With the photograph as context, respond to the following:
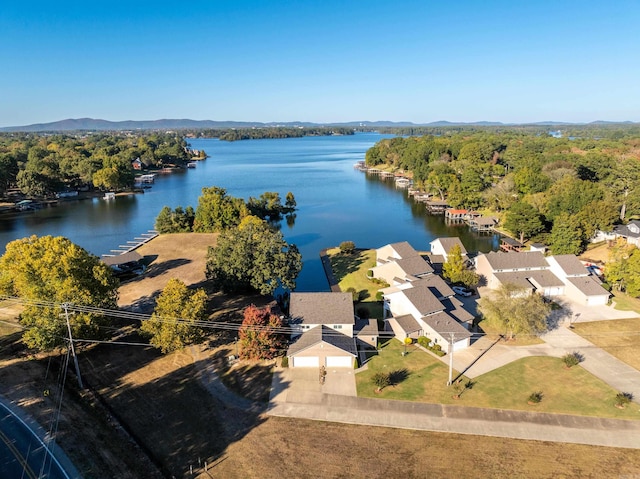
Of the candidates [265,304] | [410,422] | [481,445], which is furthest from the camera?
[265,304]

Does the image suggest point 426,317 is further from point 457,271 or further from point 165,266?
point 165,266

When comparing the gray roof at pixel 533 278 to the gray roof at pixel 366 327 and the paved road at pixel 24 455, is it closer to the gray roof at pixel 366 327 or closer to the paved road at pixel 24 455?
the gray roof at pixel 366 327

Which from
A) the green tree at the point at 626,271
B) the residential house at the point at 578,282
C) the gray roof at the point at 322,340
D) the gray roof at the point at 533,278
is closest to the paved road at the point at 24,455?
the gray roof at the point at 322,340

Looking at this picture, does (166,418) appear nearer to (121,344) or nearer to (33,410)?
(33,410)

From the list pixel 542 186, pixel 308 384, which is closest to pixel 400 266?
pixel 308 384

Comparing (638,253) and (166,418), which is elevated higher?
(638,253)

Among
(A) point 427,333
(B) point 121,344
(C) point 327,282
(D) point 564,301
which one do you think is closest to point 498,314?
(A) point 427,333
